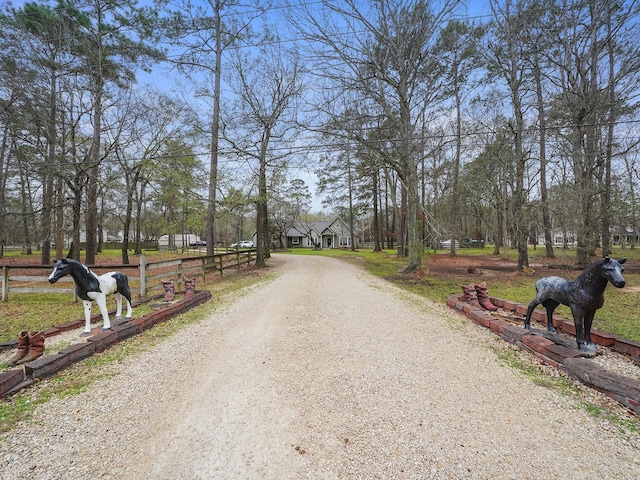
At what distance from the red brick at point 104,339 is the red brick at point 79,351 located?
0.26 ft

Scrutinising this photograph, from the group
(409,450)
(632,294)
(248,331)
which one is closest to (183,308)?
(248,331)

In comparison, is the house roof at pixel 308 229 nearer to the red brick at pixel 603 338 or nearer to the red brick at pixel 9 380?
the red brick at pixel 603 338

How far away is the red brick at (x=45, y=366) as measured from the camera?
3180 millimetres

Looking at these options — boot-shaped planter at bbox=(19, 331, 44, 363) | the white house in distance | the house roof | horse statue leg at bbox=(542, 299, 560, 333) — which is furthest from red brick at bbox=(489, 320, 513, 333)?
the house roof

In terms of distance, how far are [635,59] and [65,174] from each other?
21.4 meters

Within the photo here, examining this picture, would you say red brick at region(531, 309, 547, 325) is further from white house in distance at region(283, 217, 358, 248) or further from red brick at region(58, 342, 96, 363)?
white house in distance at region(283, 217, 358, 248)

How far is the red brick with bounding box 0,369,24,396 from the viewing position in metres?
2.83

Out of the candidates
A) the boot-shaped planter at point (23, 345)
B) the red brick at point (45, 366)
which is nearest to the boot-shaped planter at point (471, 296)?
the red brick at point (45, 366)

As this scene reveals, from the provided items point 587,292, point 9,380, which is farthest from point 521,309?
point 9,380

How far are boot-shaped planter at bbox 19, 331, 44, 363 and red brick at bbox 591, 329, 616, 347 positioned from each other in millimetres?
7283

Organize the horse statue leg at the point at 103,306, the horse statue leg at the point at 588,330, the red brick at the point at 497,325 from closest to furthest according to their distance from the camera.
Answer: the horse statue leg at the point at 588,330 < the horse statue leg at the point at 103,306 < the red brick at the point at 497,325

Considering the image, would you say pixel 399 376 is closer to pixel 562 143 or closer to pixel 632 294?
pixel 632 294

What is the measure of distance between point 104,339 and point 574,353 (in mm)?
6029

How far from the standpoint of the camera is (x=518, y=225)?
547 inches
